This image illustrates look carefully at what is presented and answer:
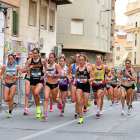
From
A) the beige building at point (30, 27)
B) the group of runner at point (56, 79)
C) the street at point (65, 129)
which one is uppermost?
the beige building at point (30, 27)

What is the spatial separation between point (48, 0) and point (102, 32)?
14513mm

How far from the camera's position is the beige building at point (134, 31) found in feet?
241

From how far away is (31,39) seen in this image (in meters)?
25.5

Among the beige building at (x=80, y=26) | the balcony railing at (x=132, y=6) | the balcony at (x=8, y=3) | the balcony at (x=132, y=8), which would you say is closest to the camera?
the balcony at (x=8, y=3)

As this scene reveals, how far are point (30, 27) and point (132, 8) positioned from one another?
53.4m

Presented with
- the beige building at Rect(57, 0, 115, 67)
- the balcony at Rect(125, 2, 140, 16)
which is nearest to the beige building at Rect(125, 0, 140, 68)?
the balcony at Rect(125, 2, 140, 16)

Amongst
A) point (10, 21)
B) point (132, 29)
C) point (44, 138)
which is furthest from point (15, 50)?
point (132, 29)

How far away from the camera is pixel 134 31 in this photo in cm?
7481

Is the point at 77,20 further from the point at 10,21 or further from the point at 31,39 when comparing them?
the point at 10,21

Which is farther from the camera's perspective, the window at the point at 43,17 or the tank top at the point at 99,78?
the window at the point at 43,17

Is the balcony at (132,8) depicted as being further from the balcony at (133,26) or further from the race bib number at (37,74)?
the race bib number at (37,74)

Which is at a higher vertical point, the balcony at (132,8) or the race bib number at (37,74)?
the balcony at (132,8)

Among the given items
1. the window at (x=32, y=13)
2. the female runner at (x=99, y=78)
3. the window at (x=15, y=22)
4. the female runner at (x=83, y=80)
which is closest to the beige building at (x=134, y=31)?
the window at (x=32, y=13)

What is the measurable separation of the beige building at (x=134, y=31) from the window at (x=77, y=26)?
35.8 metres
